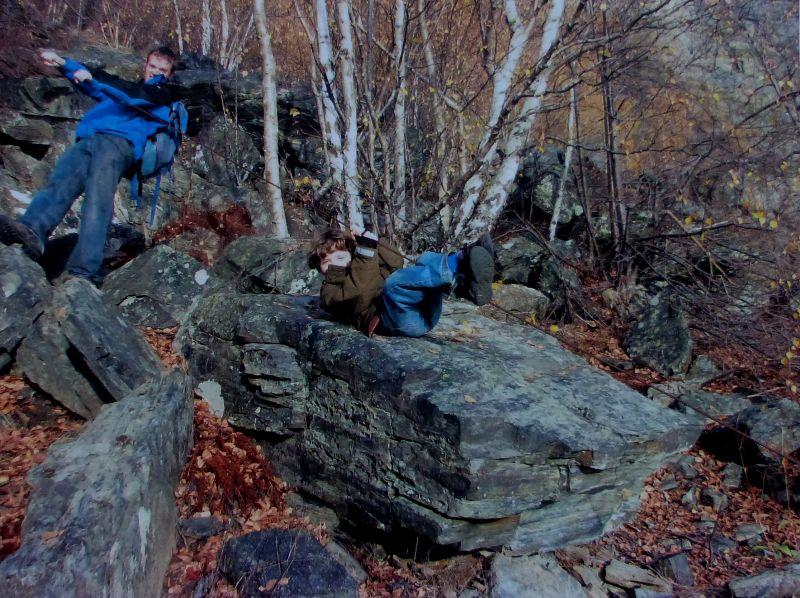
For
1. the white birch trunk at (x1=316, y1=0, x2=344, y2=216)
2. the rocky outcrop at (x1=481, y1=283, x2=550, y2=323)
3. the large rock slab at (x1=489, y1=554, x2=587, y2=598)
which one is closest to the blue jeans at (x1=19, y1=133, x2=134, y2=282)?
the white birch trunk at (x1=316, y1=0, x2=344, y2=216)

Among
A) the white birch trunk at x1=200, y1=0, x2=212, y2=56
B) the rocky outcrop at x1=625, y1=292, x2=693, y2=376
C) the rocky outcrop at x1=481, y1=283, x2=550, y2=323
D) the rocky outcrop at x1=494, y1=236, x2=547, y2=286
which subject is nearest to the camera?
the rocky outcrop at x1=625, y1=292, x2=693, y2=376

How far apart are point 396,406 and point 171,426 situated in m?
1.65

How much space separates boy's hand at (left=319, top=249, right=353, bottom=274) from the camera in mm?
4895

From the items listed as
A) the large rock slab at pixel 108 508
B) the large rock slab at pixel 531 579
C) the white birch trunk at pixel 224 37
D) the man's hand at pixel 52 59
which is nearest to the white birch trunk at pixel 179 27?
the white birch trunk at pixel 224 37

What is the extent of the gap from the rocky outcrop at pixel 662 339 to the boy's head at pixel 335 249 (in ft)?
19.0

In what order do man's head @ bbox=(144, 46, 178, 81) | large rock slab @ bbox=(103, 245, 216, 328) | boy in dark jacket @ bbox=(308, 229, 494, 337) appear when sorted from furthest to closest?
1. large rock slab @ bbox=(103, 245, 216, 328)
2. man's head @ bbox=(144, 46, 178, 81)
3. boy in dark jacket @ bbox=(308, 229, 494, 337)

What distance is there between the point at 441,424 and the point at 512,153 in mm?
4122

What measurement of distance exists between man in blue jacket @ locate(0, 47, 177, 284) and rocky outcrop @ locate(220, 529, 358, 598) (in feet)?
9.72

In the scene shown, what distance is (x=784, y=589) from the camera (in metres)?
4.82

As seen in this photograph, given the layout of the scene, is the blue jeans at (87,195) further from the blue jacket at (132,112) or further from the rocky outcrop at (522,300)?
the rocky outcrop at (522,300)

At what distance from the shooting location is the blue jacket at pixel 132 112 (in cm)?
Answer: 529

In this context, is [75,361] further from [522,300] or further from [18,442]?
[522,300]

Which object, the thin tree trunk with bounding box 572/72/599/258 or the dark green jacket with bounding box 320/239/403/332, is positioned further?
the thin tree trunk with bounding box 572/72/599/258

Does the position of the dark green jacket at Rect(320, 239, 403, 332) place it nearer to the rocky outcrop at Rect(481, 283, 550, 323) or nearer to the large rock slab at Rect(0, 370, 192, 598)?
the large rock slab at Rect(0, 370, 192, 598)
